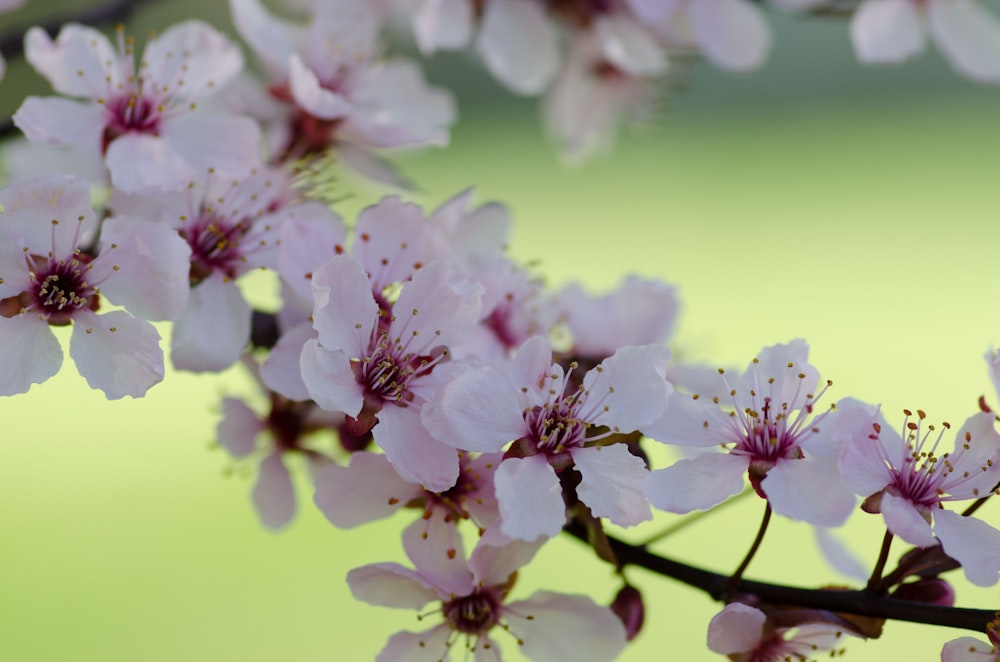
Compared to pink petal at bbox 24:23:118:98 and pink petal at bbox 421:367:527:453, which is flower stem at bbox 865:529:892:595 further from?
pink petal at bbox 24:23:118:98

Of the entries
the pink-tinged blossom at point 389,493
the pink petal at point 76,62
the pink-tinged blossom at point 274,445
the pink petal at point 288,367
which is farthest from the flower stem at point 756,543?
the pink petal at point 76,62

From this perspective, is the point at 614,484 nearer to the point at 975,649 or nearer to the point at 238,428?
the point at 975,649

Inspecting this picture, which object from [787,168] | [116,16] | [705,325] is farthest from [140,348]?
[787,168]

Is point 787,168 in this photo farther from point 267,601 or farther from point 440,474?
point 440,474

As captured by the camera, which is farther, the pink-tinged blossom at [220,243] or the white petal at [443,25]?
the white petal at [443,25]

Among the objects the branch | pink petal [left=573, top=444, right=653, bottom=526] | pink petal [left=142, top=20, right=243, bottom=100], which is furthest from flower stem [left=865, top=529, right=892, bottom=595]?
pink petal [left=142, top=20, right=243, bottom=100]

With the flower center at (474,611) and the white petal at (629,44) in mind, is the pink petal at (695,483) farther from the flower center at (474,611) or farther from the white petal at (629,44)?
the white petal at (629,44)

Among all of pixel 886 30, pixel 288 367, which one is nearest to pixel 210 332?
pixel 288 367
